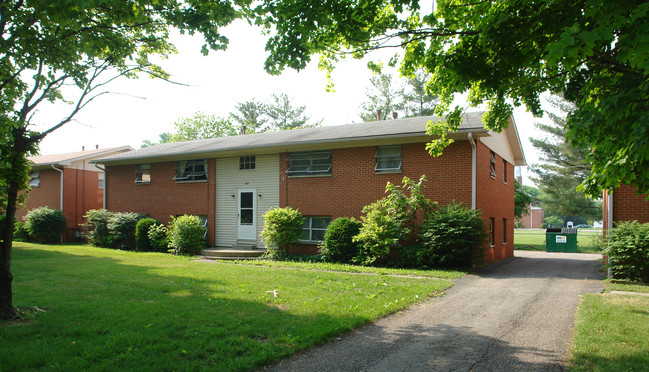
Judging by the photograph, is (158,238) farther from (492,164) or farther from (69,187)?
(492,164)

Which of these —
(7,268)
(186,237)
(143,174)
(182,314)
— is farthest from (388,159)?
(143,174)

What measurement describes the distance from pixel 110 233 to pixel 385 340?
19.2 metres

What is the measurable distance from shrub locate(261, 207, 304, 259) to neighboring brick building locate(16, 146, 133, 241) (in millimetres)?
14957

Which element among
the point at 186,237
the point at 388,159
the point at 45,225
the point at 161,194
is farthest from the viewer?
the point at 45,225

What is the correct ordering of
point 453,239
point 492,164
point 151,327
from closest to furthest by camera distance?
point 151,327
point 453,239
point 492,164

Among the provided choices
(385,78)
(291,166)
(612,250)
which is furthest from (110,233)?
(385,78)

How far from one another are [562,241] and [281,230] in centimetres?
1651

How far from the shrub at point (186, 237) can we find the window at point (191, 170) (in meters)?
2.70

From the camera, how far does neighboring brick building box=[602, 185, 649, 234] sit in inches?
449

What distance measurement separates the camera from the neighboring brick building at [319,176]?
14.5 m

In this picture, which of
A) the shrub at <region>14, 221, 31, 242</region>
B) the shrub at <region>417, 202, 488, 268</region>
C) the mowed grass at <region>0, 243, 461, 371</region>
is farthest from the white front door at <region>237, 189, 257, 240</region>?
the shrub at <region>14, 221, 31, 242</region>

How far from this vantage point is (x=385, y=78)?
44062 millimetres

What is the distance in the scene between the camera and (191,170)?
67.4 feet

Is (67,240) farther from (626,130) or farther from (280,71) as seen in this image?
(626,130)
